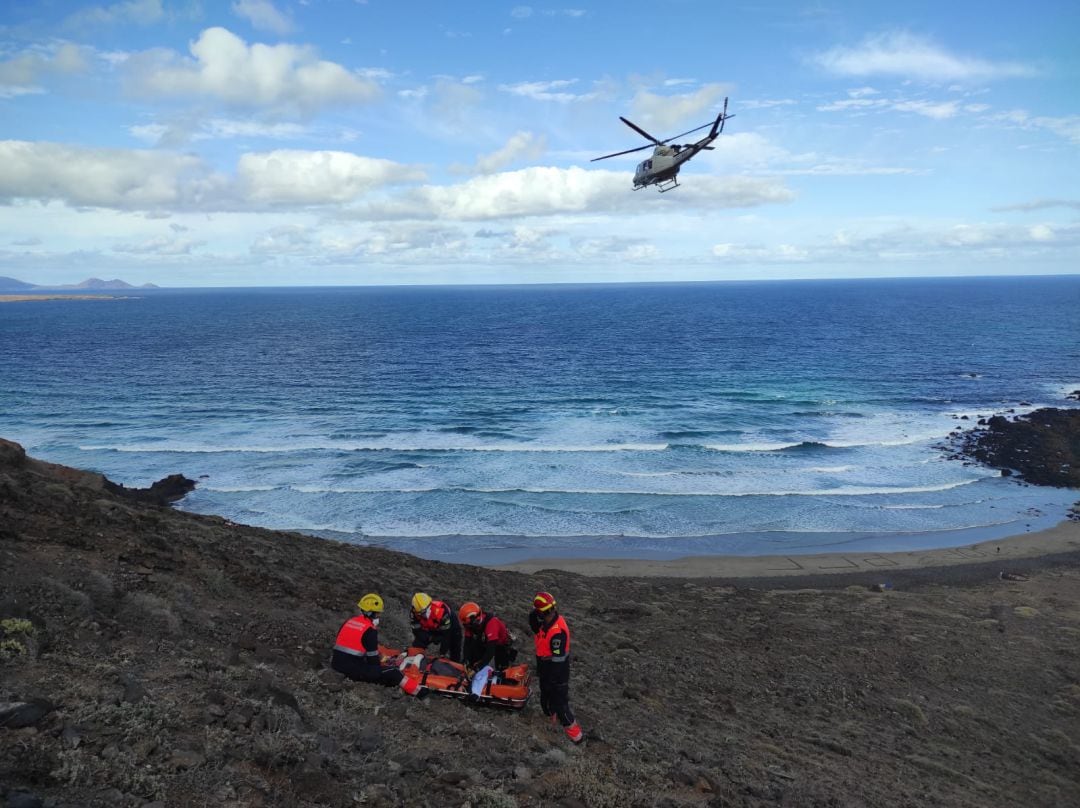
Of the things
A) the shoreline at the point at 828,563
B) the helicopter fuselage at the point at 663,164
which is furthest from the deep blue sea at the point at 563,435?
the helicopter fuselage at the point at 663,164

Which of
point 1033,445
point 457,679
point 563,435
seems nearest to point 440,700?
point 457,679

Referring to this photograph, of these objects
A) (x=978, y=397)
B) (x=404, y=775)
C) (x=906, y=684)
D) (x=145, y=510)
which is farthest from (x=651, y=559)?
(x=978, y=397)

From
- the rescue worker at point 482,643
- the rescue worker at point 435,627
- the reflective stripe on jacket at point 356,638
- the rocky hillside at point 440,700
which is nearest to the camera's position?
the rocky hillside at point 440,700

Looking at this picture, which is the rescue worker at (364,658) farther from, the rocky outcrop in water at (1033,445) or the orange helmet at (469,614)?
the rocky outcrop in water at (1033,445)

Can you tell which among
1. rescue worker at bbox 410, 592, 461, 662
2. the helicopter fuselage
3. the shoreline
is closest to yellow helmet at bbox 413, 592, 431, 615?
rescue worker at bbox 410, 592, 461, 662

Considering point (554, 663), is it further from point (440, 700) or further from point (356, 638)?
point (356, 638)
